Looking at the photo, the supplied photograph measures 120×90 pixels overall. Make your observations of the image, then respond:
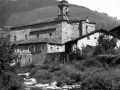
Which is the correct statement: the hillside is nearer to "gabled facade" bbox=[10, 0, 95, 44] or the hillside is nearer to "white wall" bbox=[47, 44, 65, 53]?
"gabled facade" bbox=[10, 0, 95, 44]

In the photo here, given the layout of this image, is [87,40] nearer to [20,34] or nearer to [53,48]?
[53,48]

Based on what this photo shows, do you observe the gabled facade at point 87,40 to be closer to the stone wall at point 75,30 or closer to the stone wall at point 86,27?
the stone wall at point 86,27

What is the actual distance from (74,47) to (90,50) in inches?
106

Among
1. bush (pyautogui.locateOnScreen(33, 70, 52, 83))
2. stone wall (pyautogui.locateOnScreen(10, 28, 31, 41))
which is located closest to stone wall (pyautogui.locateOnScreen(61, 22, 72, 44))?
stone wall (pyautogui.locateOnScreen(10, 28, 31, 41))

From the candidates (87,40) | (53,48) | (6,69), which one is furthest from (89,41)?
(6,69)

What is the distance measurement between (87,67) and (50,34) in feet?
69.5

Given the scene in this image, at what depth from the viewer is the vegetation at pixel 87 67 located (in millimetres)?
28172

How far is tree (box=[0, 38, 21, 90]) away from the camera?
59.7ft

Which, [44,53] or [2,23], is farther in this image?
[2,23]

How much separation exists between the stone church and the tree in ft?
82.4

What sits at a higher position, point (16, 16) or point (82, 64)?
point (16, 16)

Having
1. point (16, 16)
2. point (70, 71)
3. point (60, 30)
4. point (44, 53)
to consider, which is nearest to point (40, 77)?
point (70, 71)

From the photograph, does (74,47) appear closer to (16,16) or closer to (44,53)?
(44,53)

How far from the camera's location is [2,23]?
129875mm
